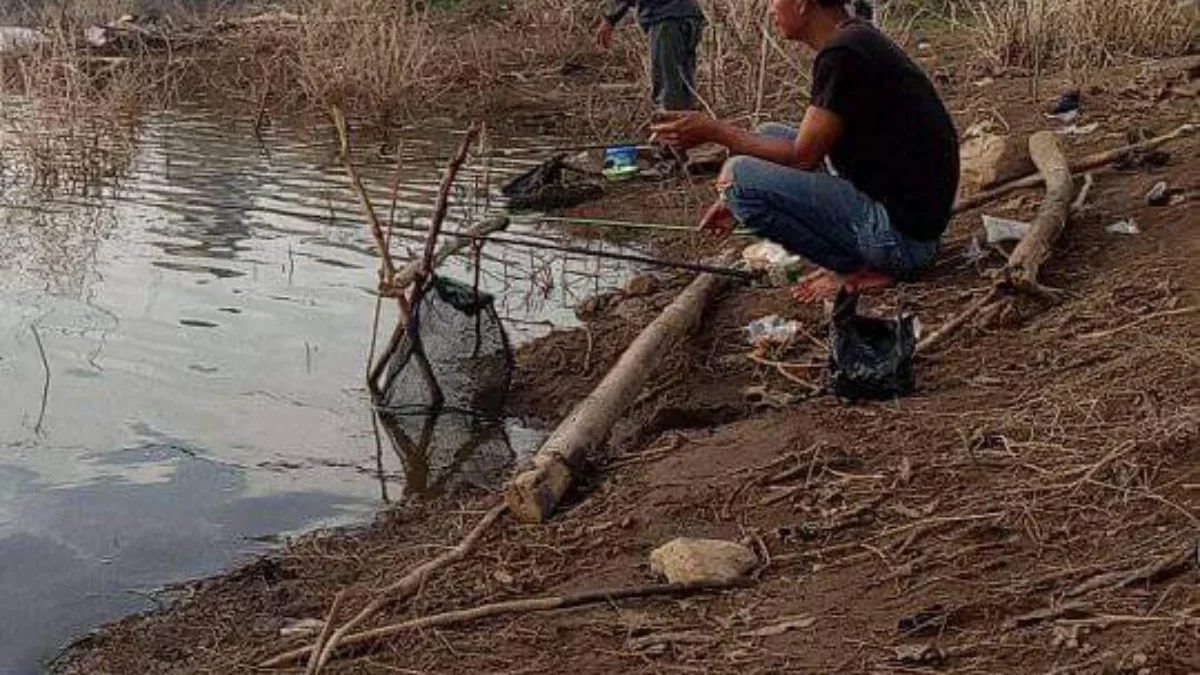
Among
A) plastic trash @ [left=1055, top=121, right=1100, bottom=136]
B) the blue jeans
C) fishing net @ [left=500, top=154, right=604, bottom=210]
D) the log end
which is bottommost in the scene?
fishing net @ [left=500, top=154, right=604, bottom=210]

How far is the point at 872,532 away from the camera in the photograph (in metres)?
3.92

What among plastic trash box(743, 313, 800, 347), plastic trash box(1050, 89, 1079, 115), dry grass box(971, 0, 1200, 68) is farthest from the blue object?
plastic trash box(743, 313, 800, 347)

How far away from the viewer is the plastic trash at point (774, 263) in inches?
264

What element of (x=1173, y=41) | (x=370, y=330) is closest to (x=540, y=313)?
(x=370, y=330)

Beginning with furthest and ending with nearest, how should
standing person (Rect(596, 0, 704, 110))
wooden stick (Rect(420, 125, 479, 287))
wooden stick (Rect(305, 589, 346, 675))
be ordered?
standing person (Rect(596, 0, 704, 110)) < wooden stick (Rect(420, 125, 479, 287)) < wooden stick (Rect(305, 589, 346, 675))

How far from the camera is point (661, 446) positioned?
5094mm

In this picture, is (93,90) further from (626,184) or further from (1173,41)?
(1173,41)

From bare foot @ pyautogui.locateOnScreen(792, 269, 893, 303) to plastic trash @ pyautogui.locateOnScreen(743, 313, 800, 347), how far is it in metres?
0.66

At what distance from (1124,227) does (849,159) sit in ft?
6.48

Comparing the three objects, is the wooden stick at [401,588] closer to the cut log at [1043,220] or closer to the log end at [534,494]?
the log end at [534,494]

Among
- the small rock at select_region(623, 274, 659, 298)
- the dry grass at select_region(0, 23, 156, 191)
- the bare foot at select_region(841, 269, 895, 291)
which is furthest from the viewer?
the dry grass at select_region(0, 23, 156, 191)

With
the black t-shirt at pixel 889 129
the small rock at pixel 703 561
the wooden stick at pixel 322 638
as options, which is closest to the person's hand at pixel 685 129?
the black t-shirt at pixel 889 129

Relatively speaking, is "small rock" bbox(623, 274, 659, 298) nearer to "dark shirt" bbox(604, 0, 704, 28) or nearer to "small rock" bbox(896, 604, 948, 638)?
"dark shirt" bbox(604, 0, 704, 28)

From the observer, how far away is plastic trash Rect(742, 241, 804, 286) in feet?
22.0
